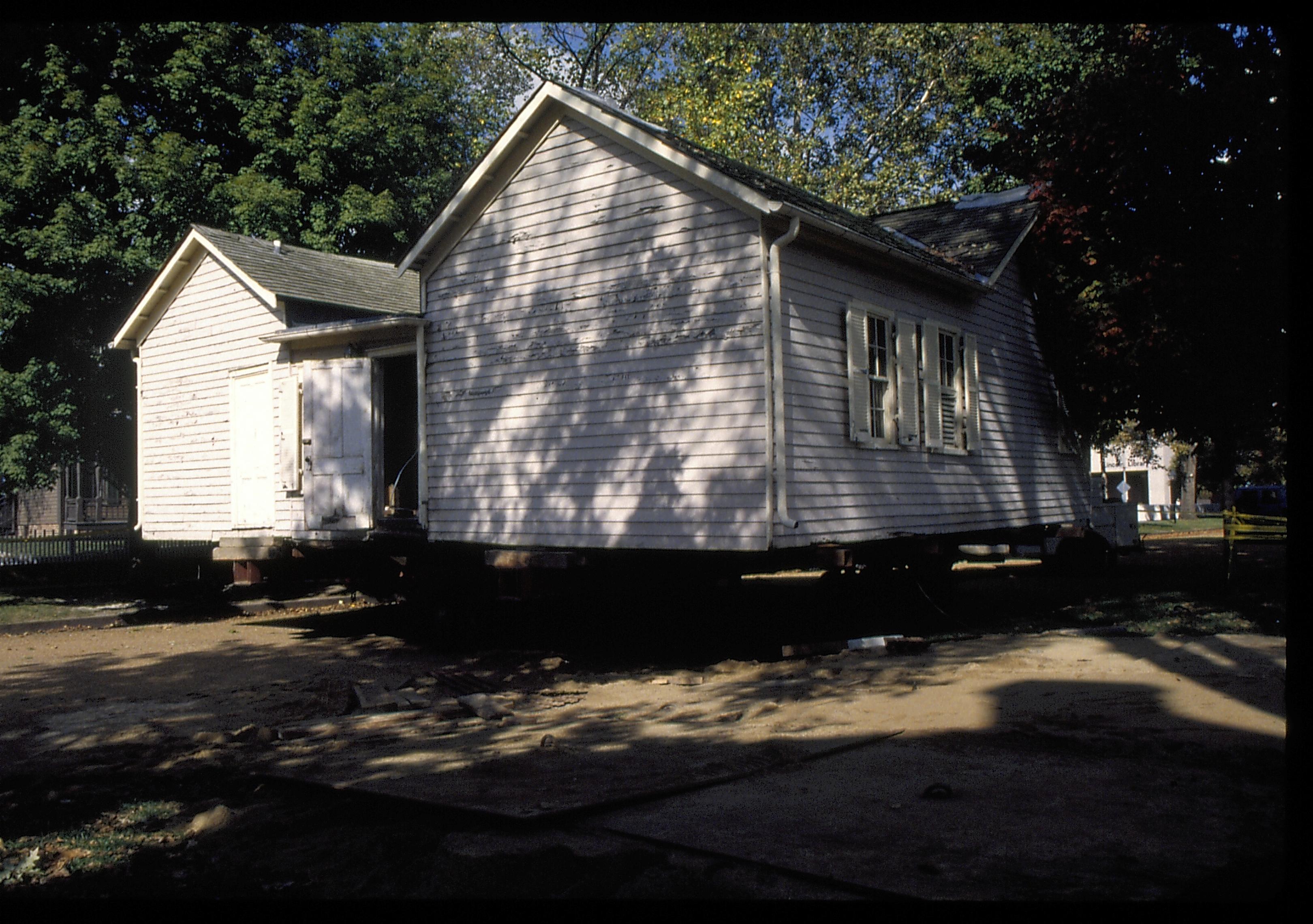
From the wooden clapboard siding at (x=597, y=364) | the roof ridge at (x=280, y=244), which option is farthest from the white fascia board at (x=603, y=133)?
the roof ridge at (x=280, y=244)

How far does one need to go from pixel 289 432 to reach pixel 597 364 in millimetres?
5951

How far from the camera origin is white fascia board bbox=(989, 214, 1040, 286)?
48.5 ft

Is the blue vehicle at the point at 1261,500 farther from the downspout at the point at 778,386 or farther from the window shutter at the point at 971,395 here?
the downspout at the point at 778,386

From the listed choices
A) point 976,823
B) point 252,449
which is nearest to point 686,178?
point 976,823

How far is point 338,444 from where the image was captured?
1452cm

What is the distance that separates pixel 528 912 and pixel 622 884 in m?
0.43

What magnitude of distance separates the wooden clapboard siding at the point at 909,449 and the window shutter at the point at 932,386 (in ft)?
0.64

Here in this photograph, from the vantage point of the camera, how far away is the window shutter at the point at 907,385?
41.7ft

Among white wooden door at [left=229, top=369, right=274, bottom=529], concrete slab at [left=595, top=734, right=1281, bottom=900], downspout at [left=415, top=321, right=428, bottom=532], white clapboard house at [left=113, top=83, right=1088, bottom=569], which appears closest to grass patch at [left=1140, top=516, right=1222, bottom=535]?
white clapboard house at [left=113, top=83, right=1088, bottom=569]

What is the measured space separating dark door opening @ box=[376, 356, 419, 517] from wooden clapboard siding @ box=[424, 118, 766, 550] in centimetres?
349

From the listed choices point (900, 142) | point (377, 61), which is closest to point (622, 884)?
point (377, 61)

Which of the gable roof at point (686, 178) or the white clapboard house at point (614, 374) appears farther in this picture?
the white clapboard house at point (614, 374)

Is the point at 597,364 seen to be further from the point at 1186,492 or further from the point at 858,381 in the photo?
the point at 1186,492

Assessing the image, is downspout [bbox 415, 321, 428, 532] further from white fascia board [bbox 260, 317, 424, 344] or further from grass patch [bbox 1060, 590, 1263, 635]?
grass patch [bbox 1060, 590, 1263, 635]
